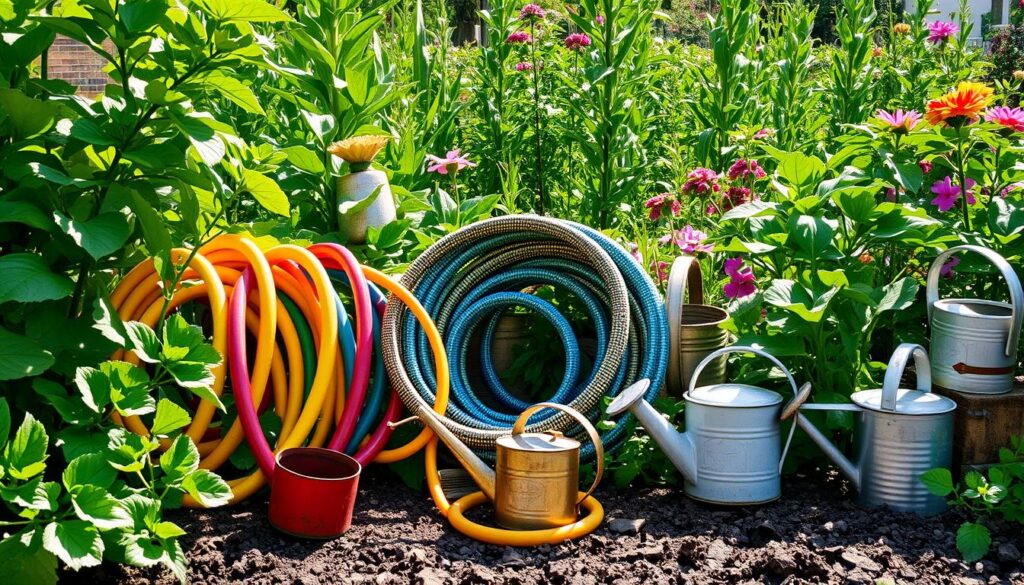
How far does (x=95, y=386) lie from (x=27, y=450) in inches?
8.5

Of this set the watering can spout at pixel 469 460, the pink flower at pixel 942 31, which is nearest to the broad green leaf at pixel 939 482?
the watering can spout at pixel 469 460

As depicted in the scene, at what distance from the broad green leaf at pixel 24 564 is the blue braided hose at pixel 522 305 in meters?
1.00

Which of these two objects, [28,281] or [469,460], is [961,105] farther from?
[28,281]

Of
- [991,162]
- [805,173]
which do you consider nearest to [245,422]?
[805,173]

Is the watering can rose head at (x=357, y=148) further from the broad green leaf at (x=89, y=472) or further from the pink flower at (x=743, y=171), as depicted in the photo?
the broad green leaf at (x=89, y=472)

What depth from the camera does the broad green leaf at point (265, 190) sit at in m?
2.25

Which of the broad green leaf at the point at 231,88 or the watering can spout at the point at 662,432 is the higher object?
the broad green leaf at the point at 231,88

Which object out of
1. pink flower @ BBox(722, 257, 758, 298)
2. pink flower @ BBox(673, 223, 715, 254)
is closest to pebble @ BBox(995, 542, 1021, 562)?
pink flower @ BBox(722, 257, 758, 298)

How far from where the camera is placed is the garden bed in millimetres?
2076

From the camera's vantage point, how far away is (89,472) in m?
1.78

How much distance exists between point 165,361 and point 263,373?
497 millimetres

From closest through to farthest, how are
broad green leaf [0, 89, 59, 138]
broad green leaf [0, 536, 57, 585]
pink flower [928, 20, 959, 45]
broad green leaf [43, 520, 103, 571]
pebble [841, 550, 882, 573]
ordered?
broad green leaf [43, 520, 103, 571]
broad green leaf [0, 536, 57, 585]
broad green leaf [0, 89, 59, 138]
pebble [841, 550, 882, 573]
pink flower [928, 20, 959, 45]

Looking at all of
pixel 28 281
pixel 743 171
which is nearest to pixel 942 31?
pixel 743 171

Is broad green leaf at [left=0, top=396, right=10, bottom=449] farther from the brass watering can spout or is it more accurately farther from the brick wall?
the brick wall
